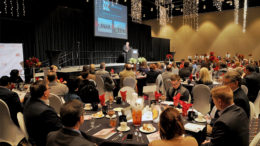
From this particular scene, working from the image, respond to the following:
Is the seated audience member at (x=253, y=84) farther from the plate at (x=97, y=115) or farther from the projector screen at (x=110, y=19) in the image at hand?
the projector screen at (x=110, y=19)

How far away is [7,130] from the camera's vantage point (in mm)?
2740

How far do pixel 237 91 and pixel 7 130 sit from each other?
3.52m

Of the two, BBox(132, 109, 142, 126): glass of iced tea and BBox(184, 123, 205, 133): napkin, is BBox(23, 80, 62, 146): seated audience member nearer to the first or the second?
BBox(132, 109, 142, 126): glass of iced tea

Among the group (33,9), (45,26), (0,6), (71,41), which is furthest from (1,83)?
(71,41)

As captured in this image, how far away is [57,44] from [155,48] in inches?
397

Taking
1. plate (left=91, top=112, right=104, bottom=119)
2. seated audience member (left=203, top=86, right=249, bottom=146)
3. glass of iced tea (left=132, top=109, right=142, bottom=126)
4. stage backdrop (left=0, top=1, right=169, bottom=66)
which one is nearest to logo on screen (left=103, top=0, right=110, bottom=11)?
stage backdrop (left=0, top=1, right=169, bottom=66)

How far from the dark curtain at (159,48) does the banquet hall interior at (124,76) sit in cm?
10

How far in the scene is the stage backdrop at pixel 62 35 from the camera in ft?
28.1

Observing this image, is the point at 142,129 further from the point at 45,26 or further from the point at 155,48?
the point at 155,48

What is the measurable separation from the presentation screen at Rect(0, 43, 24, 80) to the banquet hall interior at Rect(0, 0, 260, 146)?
0.14 feet

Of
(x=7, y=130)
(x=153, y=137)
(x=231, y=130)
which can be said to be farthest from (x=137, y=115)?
(x=7, y=130)

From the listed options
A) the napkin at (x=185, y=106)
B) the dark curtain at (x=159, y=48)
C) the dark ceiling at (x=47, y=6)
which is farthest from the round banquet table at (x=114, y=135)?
the dark curtain at (x=159, y=48)

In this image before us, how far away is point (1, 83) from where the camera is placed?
332cm

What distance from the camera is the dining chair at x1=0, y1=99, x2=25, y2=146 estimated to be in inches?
105
